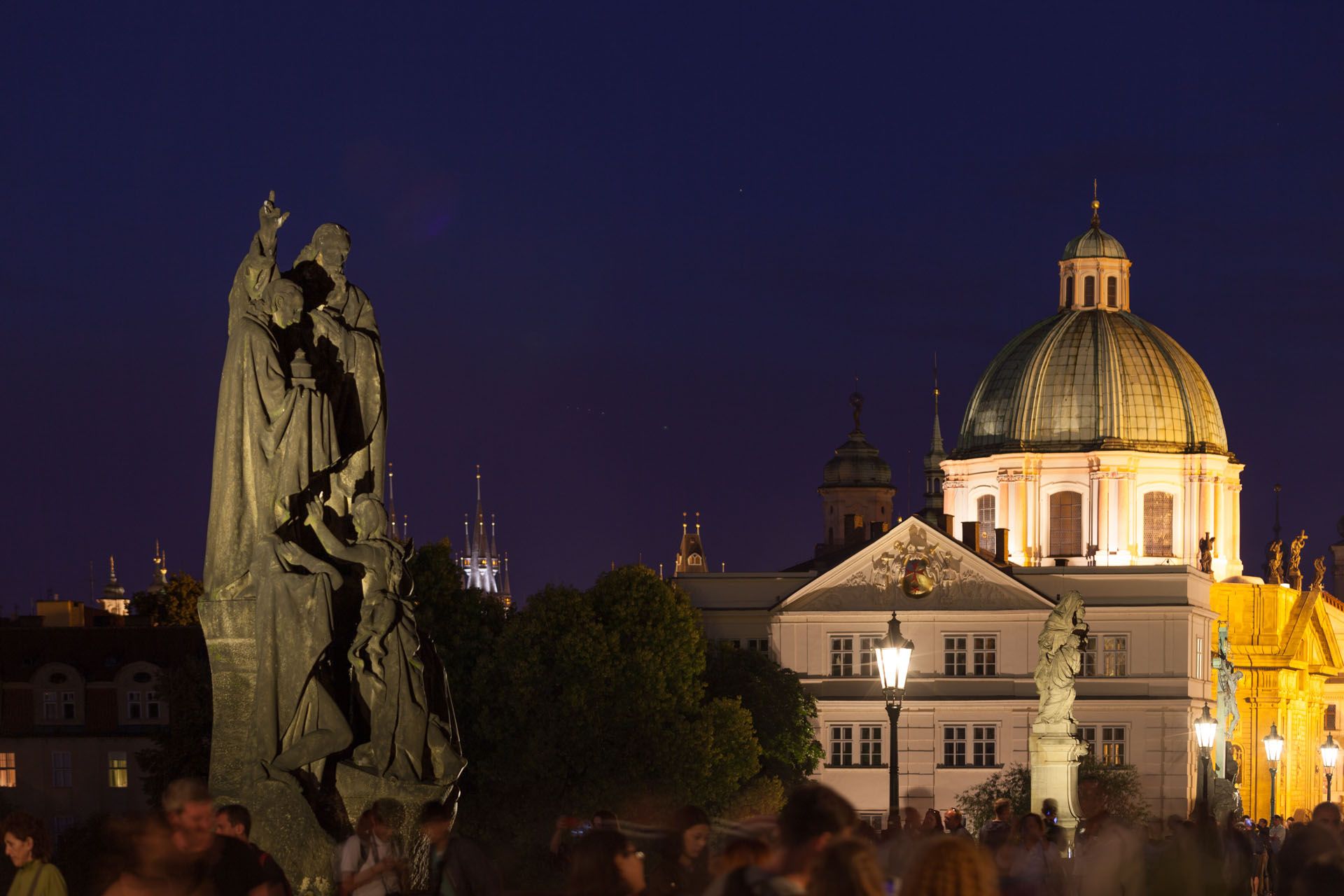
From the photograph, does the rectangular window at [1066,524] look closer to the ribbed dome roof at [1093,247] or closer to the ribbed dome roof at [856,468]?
the ribbed dome roof at [1093,247]

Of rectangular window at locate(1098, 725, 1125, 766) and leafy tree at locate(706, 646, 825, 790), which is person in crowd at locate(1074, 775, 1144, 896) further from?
rectangular window at locate(1098, 725, 1125, 766)

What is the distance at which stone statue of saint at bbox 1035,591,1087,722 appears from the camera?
4047 cm

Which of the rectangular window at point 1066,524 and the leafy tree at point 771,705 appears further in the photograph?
the rectangular window at point 1066,524

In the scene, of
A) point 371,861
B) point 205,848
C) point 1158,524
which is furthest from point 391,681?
point 1158,524

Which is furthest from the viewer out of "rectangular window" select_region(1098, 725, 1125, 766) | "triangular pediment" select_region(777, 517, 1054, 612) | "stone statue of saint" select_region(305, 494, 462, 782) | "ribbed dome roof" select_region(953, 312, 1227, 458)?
"ribbed dome roof" select_region(953, 312, 1227, 458)

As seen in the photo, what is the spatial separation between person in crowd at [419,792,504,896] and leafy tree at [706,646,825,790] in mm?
64883

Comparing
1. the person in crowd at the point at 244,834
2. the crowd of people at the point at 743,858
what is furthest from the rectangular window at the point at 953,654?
the person in crowd at the point at 244,834

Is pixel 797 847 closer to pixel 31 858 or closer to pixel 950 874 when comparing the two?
pixel 950 874

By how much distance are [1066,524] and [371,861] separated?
97.0 meters

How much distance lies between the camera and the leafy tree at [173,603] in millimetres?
95125

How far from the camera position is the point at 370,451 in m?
16.4

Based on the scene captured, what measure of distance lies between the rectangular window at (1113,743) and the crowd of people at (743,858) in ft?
219

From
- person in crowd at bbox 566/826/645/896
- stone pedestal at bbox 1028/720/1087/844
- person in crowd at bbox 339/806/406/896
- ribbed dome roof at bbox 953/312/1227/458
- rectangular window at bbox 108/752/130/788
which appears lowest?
rectangular window at bbox 108/752/130/788

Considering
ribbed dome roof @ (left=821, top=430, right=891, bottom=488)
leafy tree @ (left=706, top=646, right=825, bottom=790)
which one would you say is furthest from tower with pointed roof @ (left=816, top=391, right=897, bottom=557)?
leafy tree @ (left=706, top=646, right=825, bottom=790)
